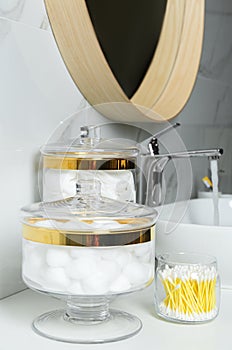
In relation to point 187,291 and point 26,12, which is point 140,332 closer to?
point 187,291

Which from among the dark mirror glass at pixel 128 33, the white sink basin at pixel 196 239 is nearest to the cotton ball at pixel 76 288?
the white sink basin at pixel 196 239

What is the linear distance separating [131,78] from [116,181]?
1.23 feet

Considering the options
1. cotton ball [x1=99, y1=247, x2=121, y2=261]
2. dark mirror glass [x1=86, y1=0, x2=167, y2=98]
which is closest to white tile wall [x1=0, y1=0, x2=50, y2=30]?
dark mirror glass [x1=86, y1=0, x2=167, y2=98]

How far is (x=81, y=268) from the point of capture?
0.71 meters

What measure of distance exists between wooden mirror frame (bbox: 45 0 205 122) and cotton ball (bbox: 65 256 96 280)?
0.43 meters

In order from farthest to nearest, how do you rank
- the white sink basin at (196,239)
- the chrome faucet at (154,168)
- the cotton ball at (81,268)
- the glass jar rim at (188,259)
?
the chrome faucet at (154,168) < the white sink basin at (196,239) < the glass jar rim at (188,259) < the cotton ball at (81,268)

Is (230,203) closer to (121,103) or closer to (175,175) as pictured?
(175,175)

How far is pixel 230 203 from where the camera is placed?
4.37 ft

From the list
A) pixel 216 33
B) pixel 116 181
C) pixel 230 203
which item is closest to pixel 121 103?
pixel 116 181

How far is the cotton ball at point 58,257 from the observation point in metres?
0.71

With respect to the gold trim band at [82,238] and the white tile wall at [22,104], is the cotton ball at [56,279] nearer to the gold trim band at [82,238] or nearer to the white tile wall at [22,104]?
the gold trim band at [82,238]

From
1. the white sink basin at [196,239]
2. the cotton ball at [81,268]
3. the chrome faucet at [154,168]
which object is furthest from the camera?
the chrome faucet at [154,168]

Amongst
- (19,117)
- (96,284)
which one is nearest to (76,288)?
(96,284)

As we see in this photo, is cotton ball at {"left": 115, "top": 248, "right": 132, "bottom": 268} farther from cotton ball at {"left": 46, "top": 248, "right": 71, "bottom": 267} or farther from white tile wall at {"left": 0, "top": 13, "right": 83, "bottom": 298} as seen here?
white tile wall at {"left": 0, "top": 13, "right": 83, "bottom": 298}
